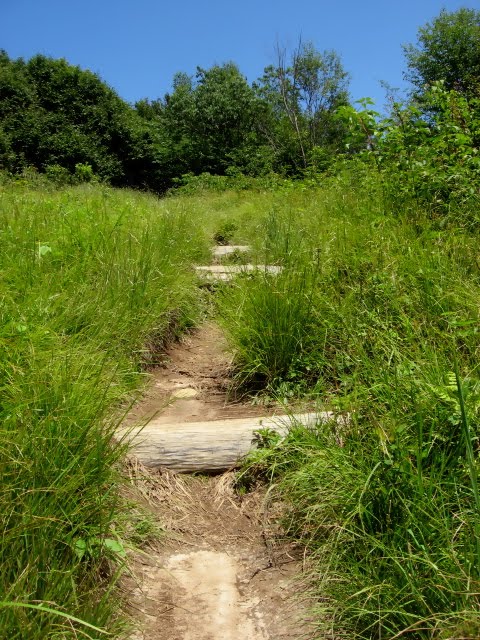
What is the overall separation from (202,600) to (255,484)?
29.1 inches

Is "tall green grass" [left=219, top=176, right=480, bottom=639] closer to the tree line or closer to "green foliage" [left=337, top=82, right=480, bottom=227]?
"green foliage" [left=337, top=82, right=480, bottom=227]

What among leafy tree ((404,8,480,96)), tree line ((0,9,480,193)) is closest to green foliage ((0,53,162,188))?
tree line ((0,9,480,193))

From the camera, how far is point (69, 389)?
2.17m

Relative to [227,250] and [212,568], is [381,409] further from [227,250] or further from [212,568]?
[227,250]

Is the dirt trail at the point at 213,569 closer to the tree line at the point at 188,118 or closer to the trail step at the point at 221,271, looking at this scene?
the trail step at the point at 221,271

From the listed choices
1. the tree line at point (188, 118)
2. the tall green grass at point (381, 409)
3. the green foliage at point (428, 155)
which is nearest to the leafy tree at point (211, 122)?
the tree line at point (188, 118)

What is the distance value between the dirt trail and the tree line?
22.4 m

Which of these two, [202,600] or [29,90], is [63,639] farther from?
[29,90]

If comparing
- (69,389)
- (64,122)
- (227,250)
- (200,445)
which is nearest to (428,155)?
(227,250)

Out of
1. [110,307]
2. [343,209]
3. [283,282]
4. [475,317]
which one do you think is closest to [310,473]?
[475,317]

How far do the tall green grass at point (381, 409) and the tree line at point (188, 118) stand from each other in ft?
68.8

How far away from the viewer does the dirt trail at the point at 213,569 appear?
186 cm

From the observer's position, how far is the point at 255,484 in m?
2.66

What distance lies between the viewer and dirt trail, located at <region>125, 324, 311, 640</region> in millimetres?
1859
